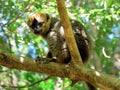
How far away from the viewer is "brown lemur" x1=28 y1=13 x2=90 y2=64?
5.62m

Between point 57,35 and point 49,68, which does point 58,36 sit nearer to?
point 57,35

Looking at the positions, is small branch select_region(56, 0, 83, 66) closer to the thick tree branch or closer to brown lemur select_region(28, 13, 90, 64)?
the thick tree branch

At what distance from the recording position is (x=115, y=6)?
22.9 feet

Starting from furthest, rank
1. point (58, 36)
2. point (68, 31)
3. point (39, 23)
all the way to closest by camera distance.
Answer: point (39, 23), point (58, 36), point (68, 31)

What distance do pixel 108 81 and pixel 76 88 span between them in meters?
4.71

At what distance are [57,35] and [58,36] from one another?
0.04 metres

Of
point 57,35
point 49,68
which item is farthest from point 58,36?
point 49,68

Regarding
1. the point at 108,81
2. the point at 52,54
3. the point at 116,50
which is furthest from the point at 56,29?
the point at 116,50

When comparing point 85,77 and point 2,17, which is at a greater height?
point 2,17

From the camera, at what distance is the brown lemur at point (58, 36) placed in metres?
5.62

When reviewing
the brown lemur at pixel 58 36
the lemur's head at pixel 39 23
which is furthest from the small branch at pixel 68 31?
the lemur's head at pixel 39 23

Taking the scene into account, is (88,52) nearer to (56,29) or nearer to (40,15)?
(56,29)

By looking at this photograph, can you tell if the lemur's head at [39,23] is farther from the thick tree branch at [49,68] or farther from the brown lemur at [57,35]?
the thick tree branch at [49,68]

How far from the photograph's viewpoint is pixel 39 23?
6.56m
